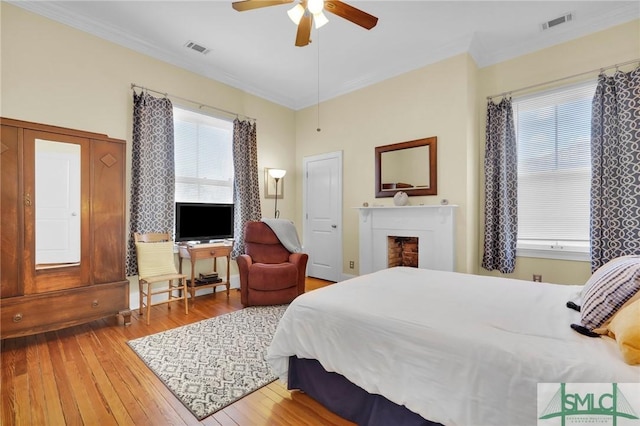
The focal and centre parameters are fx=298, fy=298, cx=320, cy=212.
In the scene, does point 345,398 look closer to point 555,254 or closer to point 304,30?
point 304,30

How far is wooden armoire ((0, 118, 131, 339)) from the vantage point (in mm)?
2398

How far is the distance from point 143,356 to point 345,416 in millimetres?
1666

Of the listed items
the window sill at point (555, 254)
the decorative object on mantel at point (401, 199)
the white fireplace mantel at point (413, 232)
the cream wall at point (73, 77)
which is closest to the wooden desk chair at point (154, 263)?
the cream wall at point (73, 77)

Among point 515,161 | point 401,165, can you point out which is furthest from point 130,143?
point 515,161

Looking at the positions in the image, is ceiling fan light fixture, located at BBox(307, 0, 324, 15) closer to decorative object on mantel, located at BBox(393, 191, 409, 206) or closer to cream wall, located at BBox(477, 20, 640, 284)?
decorative object on mantel, located at BBox(393, 191, 409, 206)

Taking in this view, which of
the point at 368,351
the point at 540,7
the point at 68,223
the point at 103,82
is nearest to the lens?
the point at 368,351

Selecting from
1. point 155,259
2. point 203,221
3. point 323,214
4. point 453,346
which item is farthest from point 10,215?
point 323,214

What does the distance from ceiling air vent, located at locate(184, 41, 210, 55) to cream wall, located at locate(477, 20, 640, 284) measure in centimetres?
352

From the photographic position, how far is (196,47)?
366 centimetres

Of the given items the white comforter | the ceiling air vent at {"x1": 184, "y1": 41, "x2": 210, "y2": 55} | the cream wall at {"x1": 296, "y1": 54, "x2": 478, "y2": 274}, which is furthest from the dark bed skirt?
the ceiling air vent at {"x1": 184, "y1": 41, "x2": 210, "y2": 55}

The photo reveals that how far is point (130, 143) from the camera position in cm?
350

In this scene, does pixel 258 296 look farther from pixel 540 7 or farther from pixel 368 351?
pixel 540 7

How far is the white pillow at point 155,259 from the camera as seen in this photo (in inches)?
127

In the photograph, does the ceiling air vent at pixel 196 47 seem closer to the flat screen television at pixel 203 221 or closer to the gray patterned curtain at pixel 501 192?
the flat screen television at pixel 203 221
